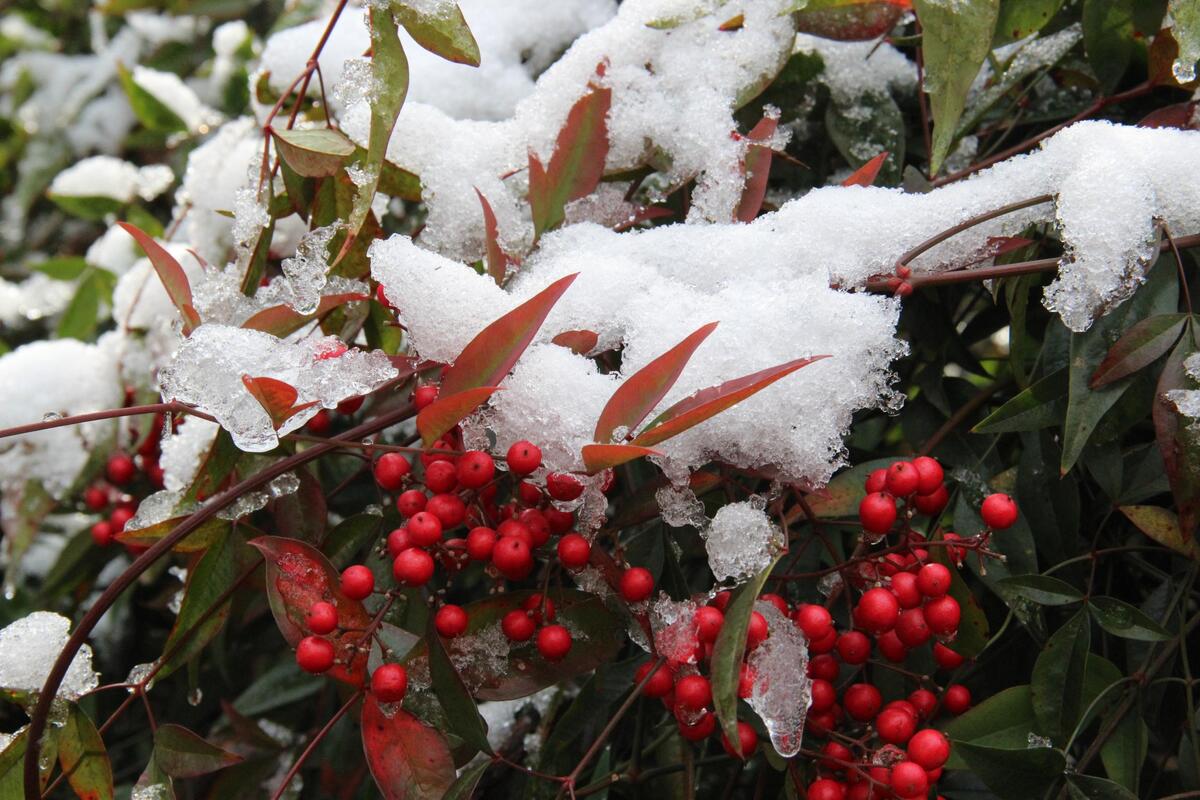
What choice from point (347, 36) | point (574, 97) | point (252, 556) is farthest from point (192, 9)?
point (252, 556)

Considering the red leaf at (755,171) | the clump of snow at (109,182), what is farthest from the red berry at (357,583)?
the clump of snow at (109,182)

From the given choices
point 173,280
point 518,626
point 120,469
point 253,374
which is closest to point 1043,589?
point 518,626

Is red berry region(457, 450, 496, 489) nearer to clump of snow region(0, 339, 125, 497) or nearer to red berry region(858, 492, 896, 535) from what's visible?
red berry region(858, 492, 896, 535)

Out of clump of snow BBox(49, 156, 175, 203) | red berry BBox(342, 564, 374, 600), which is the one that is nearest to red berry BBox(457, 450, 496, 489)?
red berry BBox(342, 564, 374, 600)

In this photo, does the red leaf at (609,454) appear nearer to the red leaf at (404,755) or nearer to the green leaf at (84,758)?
the red leaf at (404,755)

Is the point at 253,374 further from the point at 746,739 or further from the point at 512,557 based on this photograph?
the point at 746,739
